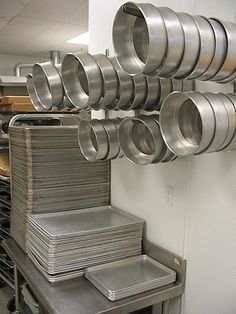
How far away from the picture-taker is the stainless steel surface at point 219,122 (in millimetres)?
991

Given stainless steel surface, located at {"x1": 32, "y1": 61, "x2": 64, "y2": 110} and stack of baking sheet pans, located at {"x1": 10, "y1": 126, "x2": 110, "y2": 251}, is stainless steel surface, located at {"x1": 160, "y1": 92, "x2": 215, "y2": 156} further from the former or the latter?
stack of baking sheet pans, located at {"x1": 10, "y1": 126, "x2": 110, "y2": 251}

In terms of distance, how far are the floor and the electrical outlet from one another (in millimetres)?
2077

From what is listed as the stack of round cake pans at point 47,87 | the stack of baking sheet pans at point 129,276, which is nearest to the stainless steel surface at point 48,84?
the stack of round cake pans at point 47,87

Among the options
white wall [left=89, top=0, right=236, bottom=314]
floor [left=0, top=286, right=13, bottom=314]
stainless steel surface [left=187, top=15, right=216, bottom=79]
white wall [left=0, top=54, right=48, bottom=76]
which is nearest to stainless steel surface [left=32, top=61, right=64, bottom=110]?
white wall [left=89, top=0, right=236, bottom=314]

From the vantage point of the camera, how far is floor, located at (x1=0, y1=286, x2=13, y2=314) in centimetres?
292

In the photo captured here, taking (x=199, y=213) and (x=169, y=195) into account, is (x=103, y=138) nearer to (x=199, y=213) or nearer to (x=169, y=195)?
(x=169, y=195)

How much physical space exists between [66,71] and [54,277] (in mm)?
975

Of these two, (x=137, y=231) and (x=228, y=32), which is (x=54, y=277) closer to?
(x=137, y=231)

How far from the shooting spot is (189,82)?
4.74ft

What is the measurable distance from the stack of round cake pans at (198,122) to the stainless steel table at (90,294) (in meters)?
0.69

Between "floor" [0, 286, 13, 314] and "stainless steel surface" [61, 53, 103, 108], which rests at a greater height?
"stainless steel surface" [61, 53, 103, 108]

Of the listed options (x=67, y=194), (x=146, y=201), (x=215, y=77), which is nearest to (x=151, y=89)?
(x=215, y=77)

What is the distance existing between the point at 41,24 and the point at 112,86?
375cm

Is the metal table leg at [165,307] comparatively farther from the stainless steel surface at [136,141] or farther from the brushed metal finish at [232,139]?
the brushed metal finish at [232,139]
